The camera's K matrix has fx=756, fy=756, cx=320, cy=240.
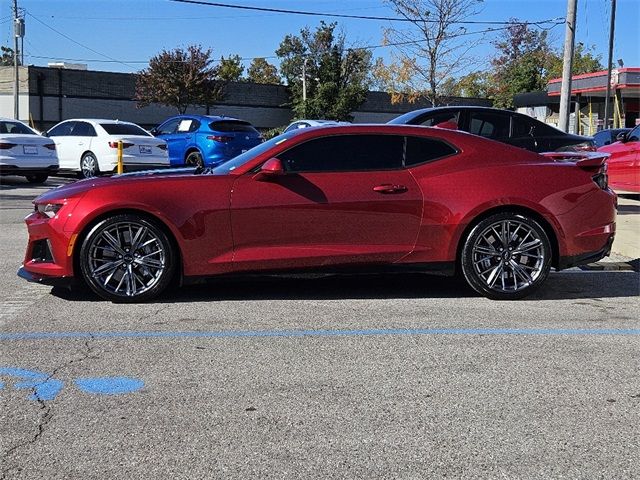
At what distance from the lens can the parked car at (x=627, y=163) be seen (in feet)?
49.4

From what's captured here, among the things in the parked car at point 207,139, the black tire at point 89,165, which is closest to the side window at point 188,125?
the parked car at point 207,139

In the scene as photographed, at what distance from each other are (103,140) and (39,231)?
1257 centimetres

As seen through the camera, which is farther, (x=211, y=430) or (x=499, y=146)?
(x=499, y=146)

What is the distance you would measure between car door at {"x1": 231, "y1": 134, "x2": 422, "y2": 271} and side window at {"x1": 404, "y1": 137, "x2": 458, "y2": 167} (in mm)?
144

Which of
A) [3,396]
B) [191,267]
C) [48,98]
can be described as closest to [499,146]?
[191,267]

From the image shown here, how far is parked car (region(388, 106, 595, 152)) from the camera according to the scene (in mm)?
11211

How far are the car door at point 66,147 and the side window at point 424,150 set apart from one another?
560 inches

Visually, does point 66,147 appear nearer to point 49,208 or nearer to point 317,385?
point 49,208

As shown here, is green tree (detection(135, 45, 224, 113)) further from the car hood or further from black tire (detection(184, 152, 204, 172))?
the car hood

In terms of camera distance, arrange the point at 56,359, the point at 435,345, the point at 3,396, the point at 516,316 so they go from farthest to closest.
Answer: the point at 516,316 → the point at 435,345 → the point at 56,359 → the point at 3,396

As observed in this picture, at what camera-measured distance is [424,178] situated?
659 cm

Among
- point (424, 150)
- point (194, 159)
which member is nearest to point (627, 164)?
point (424, 150)

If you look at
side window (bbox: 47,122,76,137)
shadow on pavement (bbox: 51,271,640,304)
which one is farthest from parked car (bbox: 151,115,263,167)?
shadow on pavement (bbox: 51,271,640,304)

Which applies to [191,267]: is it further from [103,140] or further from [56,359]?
[103,140]
